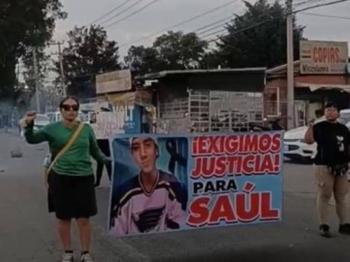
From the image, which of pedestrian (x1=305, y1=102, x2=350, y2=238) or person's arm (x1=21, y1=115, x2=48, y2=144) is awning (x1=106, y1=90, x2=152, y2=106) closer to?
pedestrian (x1=305, y1=102, x2=350, y2=238)

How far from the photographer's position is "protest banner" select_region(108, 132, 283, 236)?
275 inches

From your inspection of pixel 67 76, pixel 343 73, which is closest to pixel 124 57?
pixel 67 76

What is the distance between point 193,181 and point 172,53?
6258 cm

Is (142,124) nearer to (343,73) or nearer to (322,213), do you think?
(322,213)

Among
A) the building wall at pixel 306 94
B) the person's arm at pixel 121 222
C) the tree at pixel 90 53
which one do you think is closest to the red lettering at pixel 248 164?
the person's arm at pixel 121 222

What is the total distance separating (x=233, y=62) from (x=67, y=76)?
22.2 m

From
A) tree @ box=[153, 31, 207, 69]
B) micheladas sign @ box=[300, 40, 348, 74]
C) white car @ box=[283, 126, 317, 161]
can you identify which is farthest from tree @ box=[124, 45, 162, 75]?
white car @ box=[283, 126, 317, 161]

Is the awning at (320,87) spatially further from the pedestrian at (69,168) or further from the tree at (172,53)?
the pedestrian at (69,168)

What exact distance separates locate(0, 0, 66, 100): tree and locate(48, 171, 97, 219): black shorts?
70.7ft

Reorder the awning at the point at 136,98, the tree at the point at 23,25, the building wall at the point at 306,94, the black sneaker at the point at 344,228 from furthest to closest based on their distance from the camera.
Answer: the building wall at the point at 306,94 < the tree at the point at 23,25 < the awning at the point at 136,98 < the black sneaker at the point at 344,228

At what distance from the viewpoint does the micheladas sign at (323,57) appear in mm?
37750

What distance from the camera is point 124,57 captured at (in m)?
76.6

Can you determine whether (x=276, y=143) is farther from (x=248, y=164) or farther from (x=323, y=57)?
(x=323, y=57)

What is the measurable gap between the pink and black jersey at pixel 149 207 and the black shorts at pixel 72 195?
0.30m
